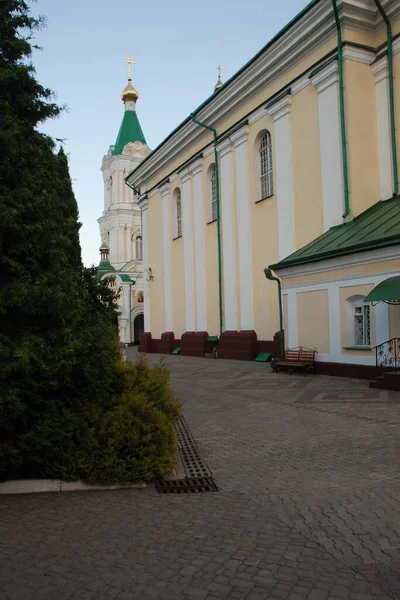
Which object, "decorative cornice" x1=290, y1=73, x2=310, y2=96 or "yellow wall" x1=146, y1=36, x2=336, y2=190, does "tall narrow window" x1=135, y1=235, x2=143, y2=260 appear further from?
"decorative cornice" x1=290, y1=73, x2=310, y2=96

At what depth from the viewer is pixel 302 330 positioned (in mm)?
15234

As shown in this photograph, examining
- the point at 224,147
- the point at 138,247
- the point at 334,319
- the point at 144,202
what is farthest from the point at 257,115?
the point at 138,247

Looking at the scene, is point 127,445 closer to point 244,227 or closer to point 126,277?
point 244,227

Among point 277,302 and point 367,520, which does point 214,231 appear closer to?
point 277,302

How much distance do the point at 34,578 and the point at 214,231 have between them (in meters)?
21.7

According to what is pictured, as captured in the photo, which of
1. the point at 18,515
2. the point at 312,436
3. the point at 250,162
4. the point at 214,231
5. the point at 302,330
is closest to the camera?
the point at 18,515

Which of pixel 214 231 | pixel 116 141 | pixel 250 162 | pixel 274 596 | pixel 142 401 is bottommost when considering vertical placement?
pixel 274 596

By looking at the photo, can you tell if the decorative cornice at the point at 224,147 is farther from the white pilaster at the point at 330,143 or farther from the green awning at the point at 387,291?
the green awning at the point at 387,291

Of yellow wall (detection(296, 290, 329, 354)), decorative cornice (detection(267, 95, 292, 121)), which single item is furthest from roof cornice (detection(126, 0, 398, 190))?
yellow wall (detection(296, 290, 329, 354))

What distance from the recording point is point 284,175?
19.3m

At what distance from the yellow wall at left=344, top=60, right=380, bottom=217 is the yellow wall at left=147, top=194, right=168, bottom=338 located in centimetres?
1595

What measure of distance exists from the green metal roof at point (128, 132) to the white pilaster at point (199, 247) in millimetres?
28844

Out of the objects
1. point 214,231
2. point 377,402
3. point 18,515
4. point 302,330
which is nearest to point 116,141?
point 214,231

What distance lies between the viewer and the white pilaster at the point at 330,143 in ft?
54.3
